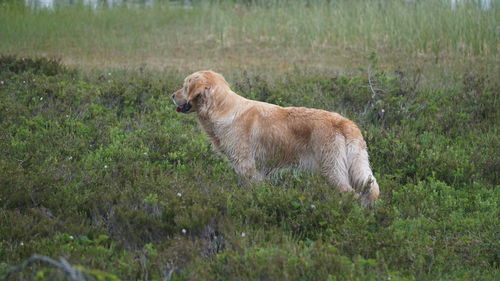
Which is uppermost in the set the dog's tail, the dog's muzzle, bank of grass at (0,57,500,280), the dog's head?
the dog's head

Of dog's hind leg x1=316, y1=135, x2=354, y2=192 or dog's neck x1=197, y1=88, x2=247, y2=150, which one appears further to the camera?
dog's neck x1=197, y1=88, x2=247, y2=150

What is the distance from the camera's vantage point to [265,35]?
14.7 meters

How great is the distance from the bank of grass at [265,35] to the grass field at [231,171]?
51 mm

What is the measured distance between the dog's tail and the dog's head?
1.57 metres

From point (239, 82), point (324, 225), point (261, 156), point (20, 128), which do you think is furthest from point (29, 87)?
point (324, 225)

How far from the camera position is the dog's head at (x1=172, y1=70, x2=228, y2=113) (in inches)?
264

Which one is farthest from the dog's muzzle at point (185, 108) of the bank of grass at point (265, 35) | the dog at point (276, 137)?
the bank of grass at point (265, 35)

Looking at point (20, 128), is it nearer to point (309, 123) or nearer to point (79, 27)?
point (309, 123)

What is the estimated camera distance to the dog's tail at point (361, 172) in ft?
19.5

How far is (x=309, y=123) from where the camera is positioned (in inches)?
247

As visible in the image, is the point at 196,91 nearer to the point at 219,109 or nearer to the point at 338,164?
the point at 219,109

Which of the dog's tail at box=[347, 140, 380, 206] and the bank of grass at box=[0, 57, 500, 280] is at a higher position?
the dog's tail at box=[347, 140, 380, 206]

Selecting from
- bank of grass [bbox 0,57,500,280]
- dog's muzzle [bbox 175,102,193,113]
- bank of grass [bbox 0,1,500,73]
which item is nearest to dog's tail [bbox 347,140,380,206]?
bank of grass [bbox 0,57,500,280]

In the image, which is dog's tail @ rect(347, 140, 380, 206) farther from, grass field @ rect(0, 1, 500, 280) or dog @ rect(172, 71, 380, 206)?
grass field @ rect(0, 1, 500, 280)
